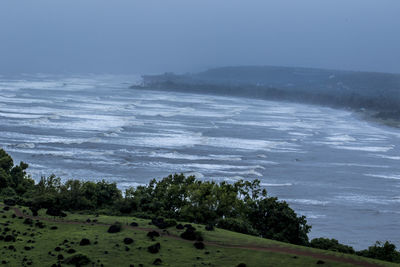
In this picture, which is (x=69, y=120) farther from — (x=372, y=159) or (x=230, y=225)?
(x=230, y=225)

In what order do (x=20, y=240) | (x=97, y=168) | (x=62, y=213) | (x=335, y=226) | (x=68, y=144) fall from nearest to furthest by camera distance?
(x=20, y=240) < (x=62, y=213) < (x=335, y=226) < (x=97, y=168) < (x=68, y=144)

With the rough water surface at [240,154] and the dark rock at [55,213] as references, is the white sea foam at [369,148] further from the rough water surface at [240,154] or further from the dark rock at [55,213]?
the dark rock at [55,213]

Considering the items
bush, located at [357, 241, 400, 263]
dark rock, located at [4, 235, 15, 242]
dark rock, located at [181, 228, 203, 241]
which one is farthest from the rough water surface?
dark rock, located at [4, 235, 15, 242]

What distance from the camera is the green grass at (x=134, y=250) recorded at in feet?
94.4

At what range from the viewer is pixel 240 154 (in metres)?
85.1

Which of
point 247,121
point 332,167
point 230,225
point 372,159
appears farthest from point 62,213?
point 247,121

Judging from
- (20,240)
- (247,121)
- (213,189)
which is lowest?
(20,240)

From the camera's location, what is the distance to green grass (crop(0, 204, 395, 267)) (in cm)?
2878

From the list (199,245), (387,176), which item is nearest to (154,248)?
(199,245)

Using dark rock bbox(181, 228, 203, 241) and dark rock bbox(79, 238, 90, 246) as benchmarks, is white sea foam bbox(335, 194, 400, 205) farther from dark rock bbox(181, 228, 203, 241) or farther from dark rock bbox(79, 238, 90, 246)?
dark rock bbox(79, 238, 90, 246)

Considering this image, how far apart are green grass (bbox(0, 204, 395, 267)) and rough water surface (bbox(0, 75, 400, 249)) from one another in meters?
18.3

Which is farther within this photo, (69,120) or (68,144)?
(69,120)

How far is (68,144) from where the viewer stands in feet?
282

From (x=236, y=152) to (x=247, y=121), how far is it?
155 feet
